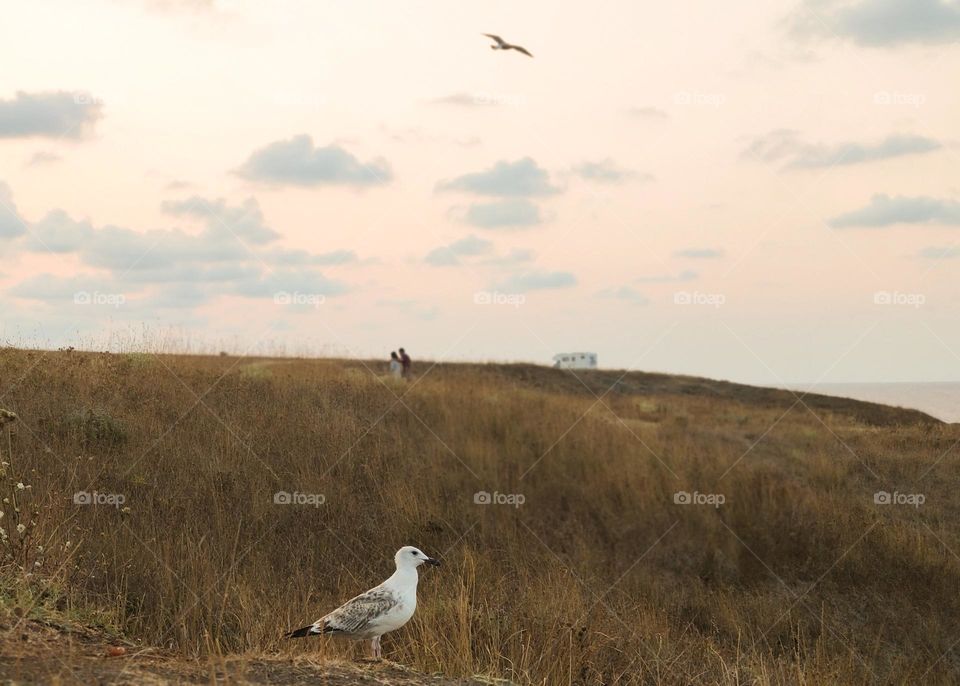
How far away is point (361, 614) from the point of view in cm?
701

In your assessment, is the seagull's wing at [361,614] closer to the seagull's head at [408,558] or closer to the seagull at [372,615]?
the seagull at [372,615]

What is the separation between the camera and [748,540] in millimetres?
17672

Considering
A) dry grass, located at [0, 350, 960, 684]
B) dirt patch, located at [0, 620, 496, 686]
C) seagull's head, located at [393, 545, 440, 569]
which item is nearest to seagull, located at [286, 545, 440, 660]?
seagull's head, located at [393, 545, 440, 569]

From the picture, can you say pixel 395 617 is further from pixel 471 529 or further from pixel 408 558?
pixel 471 529

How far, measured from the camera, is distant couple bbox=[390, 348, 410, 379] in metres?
26.9

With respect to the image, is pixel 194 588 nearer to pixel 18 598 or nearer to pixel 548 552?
pixel 18 598

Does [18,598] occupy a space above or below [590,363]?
below

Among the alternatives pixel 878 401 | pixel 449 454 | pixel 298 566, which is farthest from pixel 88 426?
pixel 878 401

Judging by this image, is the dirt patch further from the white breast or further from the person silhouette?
the person silhouette

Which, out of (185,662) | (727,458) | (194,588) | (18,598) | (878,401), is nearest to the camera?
(185,662)

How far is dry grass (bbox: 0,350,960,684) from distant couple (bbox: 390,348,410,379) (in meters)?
3.45

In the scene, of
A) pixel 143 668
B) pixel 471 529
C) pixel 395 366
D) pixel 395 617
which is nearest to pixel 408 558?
pixel 395 617

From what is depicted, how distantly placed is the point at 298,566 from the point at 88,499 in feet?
10.5

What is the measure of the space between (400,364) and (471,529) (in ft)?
43.0
